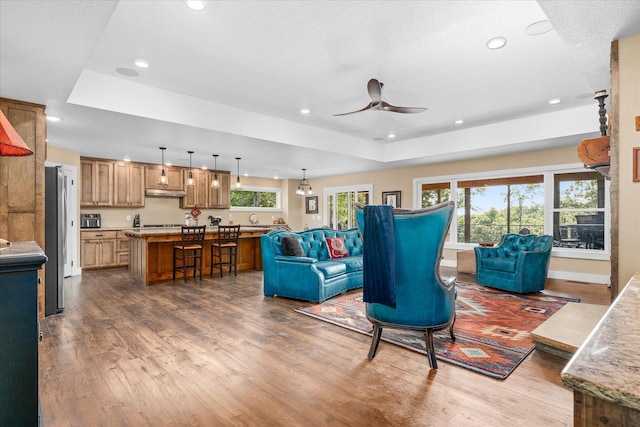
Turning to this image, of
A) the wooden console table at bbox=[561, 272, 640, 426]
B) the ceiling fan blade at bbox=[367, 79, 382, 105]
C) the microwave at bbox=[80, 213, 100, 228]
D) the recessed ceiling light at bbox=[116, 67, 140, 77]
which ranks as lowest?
the wooden console table at bbox=[561, 272, 640, 426]

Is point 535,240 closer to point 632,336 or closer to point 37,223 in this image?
point 632,336

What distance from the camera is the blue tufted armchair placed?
4.89m

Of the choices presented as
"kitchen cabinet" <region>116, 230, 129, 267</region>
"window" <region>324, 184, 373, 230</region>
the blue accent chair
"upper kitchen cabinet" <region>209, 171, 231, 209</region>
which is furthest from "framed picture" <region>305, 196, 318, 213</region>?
the blue accent chair

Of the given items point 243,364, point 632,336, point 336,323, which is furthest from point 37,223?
point 632,336

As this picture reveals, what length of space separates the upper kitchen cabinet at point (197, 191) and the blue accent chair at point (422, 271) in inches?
290

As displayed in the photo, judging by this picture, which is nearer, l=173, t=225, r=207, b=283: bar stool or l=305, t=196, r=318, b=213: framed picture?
l=173, t=225, r=207, b=283: bar stool

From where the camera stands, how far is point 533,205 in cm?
648

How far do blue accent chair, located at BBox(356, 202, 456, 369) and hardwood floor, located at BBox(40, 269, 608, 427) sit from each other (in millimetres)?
354

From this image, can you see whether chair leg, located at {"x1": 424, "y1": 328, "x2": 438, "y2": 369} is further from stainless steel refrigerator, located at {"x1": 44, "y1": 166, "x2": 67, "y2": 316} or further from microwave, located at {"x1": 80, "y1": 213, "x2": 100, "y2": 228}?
microwave, located at {"x1": 80, "y1": 213, "x2": 100, "y2": 228}

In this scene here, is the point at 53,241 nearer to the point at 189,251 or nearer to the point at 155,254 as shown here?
the point at 155,254

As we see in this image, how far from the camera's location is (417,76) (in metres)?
3.85

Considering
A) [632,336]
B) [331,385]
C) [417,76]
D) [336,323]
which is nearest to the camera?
[632,336]

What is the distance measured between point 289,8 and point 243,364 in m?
2.82

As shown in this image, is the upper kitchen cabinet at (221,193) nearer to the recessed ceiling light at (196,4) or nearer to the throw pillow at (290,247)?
the throw pillow at (290,247)
